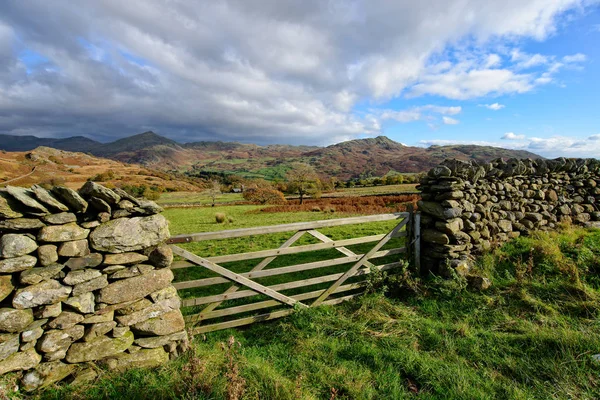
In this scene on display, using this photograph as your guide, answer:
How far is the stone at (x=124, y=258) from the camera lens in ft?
11.5

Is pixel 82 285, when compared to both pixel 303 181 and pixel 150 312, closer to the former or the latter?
pixel 150 312

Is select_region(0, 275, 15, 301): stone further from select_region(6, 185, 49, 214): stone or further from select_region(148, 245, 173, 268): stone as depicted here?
select_region(148, 245, 173, 268): stone

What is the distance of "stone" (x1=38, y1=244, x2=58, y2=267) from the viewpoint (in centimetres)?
312

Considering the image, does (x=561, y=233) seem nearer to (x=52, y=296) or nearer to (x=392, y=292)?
(x=392, y=292)

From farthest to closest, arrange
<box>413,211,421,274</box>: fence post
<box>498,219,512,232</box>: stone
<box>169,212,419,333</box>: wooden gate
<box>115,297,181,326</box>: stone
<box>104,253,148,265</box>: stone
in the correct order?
<box>498,219,512,232</box>: stone
<box>413,211,421,274</box>: fence post
<box>169,212,419,333</box>: wooden gate
<box>115,297,181,326</box>: stone
<box>104,253,148,265</box>: stone

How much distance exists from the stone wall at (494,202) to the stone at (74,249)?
6.48m

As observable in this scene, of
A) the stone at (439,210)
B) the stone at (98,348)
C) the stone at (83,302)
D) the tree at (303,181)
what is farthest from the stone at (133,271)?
the tree at (303,181)

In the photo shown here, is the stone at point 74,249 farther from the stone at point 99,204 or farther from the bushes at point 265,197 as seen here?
the bushes at point 265,197

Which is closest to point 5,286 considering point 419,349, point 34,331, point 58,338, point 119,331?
point 34,331

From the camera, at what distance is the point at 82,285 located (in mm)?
3330

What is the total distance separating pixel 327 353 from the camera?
3.98 meters

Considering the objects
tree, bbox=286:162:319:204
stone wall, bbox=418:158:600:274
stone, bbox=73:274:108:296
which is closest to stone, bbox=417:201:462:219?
stone wall, bbox=418:158:600:274

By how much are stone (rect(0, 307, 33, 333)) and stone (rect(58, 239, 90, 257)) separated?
0.69 metres

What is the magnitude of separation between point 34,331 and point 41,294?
17.3 inches
